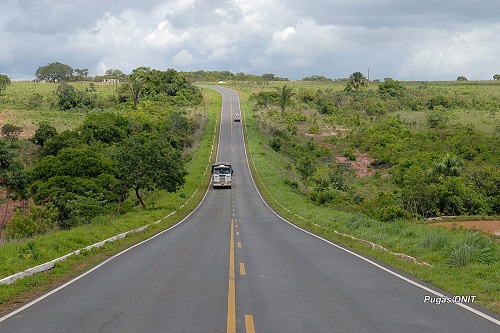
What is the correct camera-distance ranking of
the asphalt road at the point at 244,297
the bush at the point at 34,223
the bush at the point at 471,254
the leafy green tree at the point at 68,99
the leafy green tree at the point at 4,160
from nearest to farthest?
the asphalt road at the point at 244,297 < the bush at the point at 471,254 < the bush at the point at 34,223 < the leafy green tree at the point at 4,160 < the leafy green tree at the point at 68,99

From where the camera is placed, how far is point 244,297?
11.0m

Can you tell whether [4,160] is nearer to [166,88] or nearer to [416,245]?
[416,245]

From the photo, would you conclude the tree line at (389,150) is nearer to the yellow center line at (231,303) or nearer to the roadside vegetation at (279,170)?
the roadside vegetation at (279,170)

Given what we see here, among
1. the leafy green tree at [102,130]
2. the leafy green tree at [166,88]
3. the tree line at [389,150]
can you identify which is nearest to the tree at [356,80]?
the tree line at [389,150]

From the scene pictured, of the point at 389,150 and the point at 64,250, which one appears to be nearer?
the point at 64,250

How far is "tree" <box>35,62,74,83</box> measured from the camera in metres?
194

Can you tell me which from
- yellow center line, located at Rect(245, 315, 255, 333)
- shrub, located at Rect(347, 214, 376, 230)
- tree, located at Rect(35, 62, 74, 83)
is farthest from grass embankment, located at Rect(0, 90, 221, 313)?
tree, located at Rect(35, 62, 74, 83)

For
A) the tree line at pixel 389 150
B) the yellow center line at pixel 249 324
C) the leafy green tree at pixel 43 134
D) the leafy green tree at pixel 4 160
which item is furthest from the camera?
the leafy green tree at pixel 43 134

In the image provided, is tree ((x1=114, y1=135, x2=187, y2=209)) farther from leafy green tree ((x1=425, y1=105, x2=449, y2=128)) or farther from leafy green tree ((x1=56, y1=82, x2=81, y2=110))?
leafy green tree ((x1=56, y1=82, x2=81, y2=110))

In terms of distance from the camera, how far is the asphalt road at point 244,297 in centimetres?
881

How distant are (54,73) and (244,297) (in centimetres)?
20021

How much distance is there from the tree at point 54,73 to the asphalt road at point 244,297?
620 ft

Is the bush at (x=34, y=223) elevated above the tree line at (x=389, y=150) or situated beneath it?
situated beneath

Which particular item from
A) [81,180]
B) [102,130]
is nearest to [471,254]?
[81,180]
